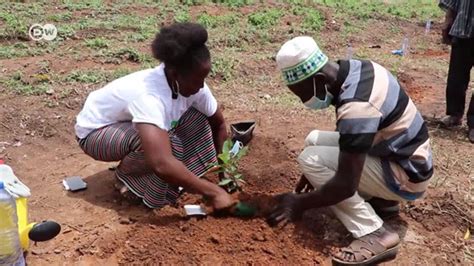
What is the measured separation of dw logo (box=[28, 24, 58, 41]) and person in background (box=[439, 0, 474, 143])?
178 inches

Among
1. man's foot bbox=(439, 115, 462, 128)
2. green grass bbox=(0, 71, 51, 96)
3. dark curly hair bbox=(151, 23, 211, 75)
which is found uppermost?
dark curly hair bbox=(151, 23, 211, 75)

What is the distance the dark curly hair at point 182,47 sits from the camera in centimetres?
268

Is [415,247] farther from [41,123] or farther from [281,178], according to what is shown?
[41,123]

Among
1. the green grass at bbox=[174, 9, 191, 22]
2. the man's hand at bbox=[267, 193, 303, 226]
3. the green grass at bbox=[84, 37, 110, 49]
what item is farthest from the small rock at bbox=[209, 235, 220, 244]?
the green grass at bbox=[174, 9, 191, 22]

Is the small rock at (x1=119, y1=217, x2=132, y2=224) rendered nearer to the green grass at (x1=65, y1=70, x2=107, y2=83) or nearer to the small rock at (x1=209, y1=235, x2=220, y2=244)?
the small rock at (x1=209, y1=235, x2=220, y2=244)

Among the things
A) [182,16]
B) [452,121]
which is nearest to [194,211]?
[452,121]

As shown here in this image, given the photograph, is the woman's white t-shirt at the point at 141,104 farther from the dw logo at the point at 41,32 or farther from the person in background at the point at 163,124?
the dw logo at the point at 41,32

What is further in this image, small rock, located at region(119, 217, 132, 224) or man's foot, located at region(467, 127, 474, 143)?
man's foot, located at region(467, 127, 474, 143)

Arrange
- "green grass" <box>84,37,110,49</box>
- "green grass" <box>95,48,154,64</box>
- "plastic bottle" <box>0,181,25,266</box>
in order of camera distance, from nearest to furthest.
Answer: "plastic bottle" <box>0,181,25,266</box> → "green grass" <box>95,48,154,64</box> → "green grass" <box>84,37,110,49</box>

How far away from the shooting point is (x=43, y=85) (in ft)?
16.6

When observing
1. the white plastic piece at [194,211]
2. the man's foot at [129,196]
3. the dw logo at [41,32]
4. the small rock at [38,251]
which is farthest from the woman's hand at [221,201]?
the dw logo at [41,32]

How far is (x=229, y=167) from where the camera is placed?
9.96ft

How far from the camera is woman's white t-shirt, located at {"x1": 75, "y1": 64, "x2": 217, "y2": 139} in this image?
8.98 feet

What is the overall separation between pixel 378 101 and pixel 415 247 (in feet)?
2.93
